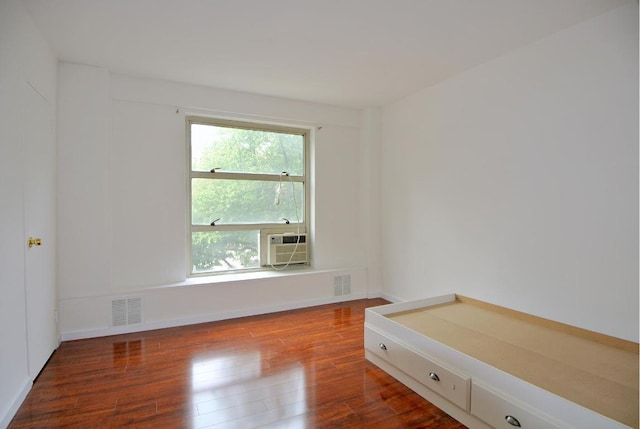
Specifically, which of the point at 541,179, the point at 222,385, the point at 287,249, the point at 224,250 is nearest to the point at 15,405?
the point at 222,385

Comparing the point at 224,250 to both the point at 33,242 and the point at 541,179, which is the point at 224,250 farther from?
the point at 541,179

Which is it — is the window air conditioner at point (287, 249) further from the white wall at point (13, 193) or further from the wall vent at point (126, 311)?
the white wall at point (13, 193)

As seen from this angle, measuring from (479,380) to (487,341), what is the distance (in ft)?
1.67

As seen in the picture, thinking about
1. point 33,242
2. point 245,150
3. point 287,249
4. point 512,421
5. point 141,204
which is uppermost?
point 245,150

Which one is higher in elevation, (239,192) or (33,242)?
(239,192)

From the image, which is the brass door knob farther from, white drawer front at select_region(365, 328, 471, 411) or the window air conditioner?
white drawer front at select_region(365, 328, 471, 411)

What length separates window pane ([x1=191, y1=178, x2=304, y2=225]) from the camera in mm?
4039

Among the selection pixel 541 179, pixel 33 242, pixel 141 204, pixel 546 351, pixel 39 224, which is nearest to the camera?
pixel 546 351

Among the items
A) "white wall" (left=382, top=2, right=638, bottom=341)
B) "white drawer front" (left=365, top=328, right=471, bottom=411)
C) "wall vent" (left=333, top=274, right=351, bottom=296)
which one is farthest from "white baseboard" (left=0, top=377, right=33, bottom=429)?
"white wall" (left=382, top=2, right=638, bottom=341)

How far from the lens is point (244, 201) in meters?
4.26

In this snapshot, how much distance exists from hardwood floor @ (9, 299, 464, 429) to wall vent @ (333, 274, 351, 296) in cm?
108

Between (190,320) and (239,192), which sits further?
(239,192)

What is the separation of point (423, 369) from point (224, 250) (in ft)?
8.95

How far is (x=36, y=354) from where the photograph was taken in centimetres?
248
